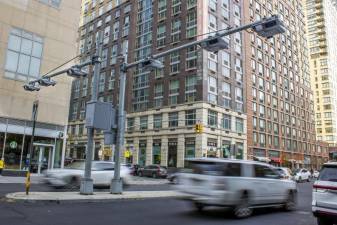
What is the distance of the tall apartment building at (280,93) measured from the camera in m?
61.8

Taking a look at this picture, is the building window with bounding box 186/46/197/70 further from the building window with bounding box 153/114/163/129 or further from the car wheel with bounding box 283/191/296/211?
the car wheel with bounding box 283/191/296/211

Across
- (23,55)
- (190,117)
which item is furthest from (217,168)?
(190,117)

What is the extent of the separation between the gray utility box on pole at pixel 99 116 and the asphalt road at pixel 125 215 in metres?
4.07

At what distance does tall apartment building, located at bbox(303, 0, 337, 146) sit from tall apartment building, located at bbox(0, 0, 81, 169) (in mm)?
97228

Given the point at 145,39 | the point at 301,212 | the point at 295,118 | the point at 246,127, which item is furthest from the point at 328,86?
the point at 301,212

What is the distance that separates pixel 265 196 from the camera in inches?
479

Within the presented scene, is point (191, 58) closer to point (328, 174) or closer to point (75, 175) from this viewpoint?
point (75, 175)

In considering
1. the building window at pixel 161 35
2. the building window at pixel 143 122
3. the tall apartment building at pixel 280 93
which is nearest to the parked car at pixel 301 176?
the tall apartment building at pixel 280 93

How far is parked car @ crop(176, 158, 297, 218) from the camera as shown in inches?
424

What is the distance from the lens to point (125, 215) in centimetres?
1092

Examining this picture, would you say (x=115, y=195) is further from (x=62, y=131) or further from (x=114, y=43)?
(x=114, y=43)

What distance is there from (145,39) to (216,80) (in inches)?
647

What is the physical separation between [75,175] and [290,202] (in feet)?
34.7

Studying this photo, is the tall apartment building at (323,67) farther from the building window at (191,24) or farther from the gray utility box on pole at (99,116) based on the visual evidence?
the gray utility box on pole at (99,116)
